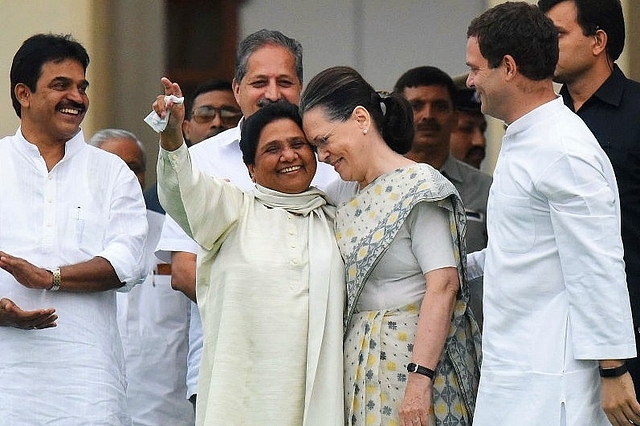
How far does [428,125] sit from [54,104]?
1716 millimetres

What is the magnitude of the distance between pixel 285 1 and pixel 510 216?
3.49 metres

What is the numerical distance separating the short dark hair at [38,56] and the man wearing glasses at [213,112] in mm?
1191

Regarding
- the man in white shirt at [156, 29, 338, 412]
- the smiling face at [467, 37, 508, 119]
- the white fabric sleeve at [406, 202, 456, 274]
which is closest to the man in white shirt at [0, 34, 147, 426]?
the man in white shirt at [156, 29, 338, 412]

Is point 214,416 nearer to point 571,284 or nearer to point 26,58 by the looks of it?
point 571,284

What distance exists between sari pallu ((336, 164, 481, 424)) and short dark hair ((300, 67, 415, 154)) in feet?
Answer: 0.51

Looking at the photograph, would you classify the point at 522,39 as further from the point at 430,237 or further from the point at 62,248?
the point at 62,248

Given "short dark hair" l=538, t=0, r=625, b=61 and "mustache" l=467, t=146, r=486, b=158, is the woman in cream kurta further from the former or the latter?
"mustache" l=467, t=146, r=486, b=158

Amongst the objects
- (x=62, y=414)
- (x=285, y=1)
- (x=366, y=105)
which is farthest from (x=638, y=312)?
(x=285, y=1)

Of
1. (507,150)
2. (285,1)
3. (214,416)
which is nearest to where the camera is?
(507,150)

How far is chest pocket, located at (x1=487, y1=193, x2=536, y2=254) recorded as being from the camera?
3.42 m

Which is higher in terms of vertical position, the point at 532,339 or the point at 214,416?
the point at 532,339

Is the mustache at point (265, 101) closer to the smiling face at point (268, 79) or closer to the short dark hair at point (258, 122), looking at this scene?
the smiling face at point (268, 79)

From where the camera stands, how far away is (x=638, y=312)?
3.76 meters

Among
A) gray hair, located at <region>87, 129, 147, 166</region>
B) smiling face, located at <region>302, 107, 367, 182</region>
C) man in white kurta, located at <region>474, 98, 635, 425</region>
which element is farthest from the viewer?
gray hair, located at <region>87, 129, 147, 166</region>
